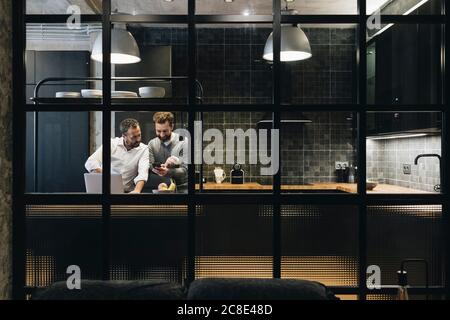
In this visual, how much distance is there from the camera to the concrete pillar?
2156 mm

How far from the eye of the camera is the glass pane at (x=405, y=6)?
2.33 metres

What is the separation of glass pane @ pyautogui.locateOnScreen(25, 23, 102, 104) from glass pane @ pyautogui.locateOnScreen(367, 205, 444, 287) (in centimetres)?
329

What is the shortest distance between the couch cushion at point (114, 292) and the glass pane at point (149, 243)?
2.38ft

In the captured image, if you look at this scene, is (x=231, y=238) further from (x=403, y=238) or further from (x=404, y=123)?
(x=404, y=123)

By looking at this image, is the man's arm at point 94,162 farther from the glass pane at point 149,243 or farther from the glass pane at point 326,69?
the glass pane at point 326,69

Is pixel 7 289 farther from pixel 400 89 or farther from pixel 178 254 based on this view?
pixel 400 89

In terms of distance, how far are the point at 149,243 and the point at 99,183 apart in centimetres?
47

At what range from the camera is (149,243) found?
230cm

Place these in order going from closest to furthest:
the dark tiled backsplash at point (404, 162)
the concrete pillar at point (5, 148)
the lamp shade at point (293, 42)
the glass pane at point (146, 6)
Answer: the concrete pillar at point (5, 148)
the lamp shade at point (293, 42)
the dark tiled backsplash at point (404, 162)
the glass pane at point (146, 6)

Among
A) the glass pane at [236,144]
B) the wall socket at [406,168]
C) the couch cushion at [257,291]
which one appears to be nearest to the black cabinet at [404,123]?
the wall socket at [406,168]

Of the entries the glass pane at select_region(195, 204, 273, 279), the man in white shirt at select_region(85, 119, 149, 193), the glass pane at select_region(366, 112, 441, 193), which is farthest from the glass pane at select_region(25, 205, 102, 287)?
the glass pane at select_region(366, 112, 441, 193)

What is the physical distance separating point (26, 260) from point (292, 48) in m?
2.40

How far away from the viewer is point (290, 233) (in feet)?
7.49

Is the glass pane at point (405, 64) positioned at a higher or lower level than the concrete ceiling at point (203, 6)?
lower
